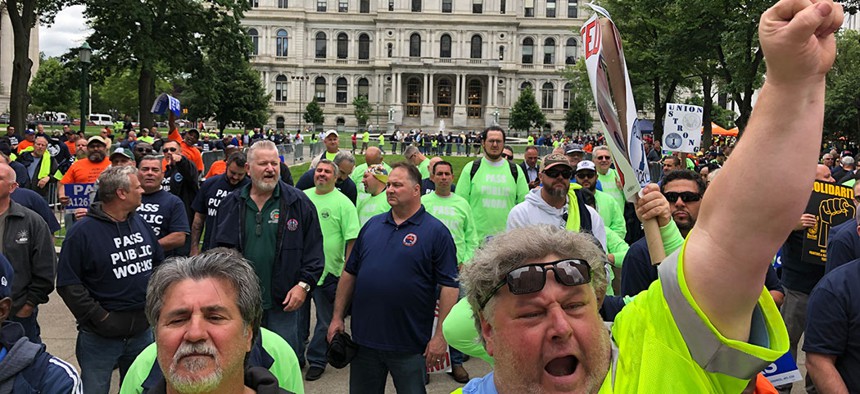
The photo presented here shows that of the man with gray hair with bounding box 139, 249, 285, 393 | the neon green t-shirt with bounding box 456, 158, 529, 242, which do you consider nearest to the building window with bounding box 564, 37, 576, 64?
the neon green t-shirt with bounding box 456, 158, 529, 242

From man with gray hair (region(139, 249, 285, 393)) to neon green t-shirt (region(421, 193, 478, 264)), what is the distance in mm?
4558

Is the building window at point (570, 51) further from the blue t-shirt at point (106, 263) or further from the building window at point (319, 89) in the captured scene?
the blue t-shirt at point (106, 263)

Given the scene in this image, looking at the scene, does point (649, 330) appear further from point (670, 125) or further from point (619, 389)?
point (670, 125)

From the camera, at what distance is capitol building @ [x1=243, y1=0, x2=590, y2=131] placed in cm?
8869

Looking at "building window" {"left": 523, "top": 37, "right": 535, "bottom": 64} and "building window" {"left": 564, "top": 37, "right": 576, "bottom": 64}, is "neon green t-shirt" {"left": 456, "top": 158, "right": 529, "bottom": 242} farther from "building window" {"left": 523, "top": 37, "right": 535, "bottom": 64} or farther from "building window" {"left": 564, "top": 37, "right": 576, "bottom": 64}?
"building window" {"left": 564, "top": 37, "right": 576, "bottom": 64}

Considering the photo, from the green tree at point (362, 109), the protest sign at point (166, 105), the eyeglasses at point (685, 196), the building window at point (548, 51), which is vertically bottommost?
the eyeglasses at point (685, 196)

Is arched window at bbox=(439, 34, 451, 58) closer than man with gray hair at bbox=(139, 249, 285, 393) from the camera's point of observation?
No

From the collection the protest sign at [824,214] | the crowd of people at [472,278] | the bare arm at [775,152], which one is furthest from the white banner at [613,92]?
the protest sign at [824,214]

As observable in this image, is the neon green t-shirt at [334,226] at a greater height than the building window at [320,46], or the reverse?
the building window at [320,46]

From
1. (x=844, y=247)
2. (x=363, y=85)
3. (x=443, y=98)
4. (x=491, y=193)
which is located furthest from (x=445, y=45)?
(x=844, y=247)

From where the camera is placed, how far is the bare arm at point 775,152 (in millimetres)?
1192

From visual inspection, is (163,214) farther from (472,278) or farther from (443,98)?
(443,98)

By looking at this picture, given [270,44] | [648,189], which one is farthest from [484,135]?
[270,44]

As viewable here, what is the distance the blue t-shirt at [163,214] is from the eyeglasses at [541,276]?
5172 mm
